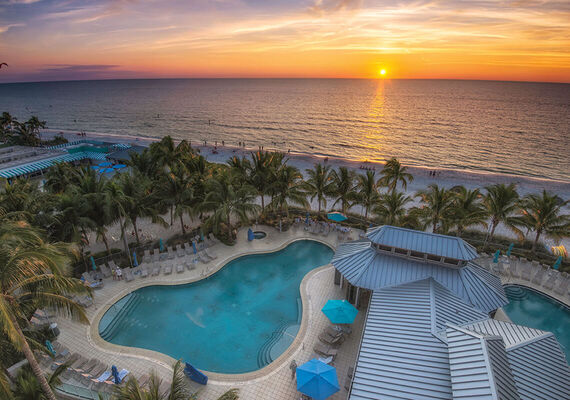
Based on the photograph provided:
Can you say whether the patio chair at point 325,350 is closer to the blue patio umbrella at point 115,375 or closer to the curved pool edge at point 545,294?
the blue patio umbrella at point 115,375

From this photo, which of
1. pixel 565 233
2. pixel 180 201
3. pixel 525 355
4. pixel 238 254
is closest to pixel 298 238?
pixel 238 254

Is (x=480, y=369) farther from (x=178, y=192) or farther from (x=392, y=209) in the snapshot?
(x=178, y=192)

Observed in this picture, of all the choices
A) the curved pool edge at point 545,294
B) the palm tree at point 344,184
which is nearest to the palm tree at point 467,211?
the curved pool edge at point 545,294

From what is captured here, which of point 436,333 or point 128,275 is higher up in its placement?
point 436,333

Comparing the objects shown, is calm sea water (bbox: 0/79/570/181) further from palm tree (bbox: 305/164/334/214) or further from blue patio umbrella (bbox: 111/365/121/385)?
blue patio umbrella (bbox: 111/365/121/385)

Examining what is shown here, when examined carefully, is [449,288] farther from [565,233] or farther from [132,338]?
[132,338]

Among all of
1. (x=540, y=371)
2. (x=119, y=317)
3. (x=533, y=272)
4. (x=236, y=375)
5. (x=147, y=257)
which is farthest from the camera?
(x=147, y=257)

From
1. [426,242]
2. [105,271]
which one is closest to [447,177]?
[426,242]
